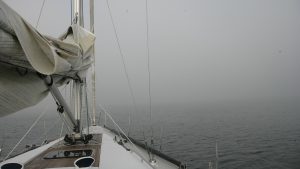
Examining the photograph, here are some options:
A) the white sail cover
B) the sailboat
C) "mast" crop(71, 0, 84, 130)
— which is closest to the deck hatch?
the sailboat

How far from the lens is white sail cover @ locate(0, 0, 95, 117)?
2311 millimetres

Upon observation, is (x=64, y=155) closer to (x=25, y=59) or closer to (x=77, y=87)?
(x=77, y=87)

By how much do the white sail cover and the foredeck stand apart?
290cm

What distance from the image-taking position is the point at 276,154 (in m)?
21.4

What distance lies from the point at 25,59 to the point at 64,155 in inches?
206

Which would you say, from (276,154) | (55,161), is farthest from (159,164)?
(276,154)

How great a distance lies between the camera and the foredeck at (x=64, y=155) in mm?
6434

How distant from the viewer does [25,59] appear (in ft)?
9.45

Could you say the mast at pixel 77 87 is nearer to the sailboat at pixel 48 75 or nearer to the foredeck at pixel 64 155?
the sailboat at pixel 48 75

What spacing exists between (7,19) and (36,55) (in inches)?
20.3

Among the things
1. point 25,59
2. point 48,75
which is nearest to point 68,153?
point 48,75

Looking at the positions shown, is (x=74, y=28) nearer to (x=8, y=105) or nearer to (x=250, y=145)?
(x=8, y=105)

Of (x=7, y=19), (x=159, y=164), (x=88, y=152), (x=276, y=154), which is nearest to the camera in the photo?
(x=7, y=19)

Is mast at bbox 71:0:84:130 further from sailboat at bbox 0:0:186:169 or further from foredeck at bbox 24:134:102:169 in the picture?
foredeck at bbox 24:134:102:169
